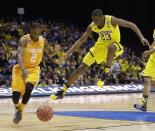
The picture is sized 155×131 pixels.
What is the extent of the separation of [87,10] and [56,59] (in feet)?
28.2

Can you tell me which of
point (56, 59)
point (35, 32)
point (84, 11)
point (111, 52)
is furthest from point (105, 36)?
point (84, 11)

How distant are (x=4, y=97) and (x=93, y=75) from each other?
238 inches

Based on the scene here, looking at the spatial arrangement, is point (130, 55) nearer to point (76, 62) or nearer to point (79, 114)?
point (76, 62)

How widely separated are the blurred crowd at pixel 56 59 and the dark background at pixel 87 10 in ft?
5.28

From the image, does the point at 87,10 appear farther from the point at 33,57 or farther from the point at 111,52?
the point at 33,57

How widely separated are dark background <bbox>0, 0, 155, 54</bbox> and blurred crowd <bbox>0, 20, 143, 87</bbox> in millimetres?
1608

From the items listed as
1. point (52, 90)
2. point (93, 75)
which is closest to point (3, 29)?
point (93, 75)

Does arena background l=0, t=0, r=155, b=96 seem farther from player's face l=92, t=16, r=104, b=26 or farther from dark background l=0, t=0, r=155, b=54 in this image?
player's face l=92, t=16, r=104, b=26

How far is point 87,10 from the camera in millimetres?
27562

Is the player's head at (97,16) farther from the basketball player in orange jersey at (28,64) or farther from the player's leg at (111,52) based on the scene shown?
the basketball player in orange jersey at (28,64)

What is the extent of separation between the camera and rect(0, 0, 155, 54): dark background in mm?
26094

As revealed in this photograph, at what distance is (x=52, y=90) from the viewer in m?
16.4

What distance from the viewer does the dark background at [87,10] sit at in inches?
1027

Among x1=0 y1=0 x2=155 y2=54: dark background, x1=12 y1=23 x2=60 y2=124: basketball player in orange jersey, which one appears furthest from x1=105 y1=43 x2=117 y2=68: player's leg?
x1=0 y1=0 x2=155 y2=54: dark background
